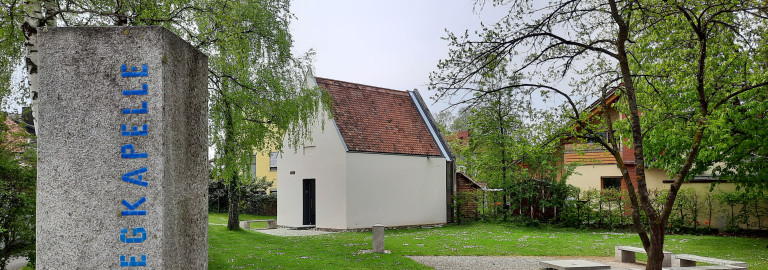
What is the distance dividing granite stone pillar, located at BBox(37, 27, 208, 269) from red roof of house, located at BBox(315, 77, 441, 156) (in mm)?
19070

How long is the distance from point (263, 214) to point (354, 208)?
13.4 meters

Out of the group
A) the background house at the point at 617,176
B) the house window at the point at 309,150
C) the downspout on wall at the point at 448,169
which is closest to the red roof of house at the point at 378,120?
the downspout on wall at the point at 448,169

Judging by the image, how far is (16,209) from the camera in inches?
361

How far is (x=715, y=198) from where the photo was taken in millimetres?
22516

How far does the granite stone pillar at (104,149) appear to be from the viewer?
4320 mm

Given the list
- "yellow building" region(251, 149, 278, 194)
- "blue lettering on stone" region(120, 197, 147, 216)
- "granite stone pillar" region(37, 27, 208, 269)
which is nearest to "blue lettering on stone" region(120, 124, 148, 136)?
"granite stone pillar" region(37, 27, 208, 269)

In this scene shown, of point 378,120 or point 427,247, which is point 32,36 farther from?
point 378,120

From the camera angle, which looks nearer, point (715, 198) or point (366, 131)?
point (715, 198)

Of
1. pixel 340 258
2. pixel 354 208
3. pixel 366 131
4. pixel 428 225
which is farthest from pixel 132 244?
pixel 428 225

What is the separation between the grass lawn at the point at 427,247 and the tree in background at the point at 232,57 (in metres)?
3.00

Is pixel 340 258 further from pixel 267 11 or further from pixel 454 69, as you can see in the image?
pixel 267 11

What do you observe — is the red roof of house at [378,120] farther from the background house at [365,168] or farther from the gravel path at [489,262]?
the gravel path at [489,262]

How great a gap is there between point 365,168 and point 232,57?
37.3 ft

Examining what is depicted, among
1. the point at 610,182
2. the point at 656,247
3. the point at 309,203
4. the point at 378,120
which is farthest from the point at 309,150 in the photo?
the point at 656,247
